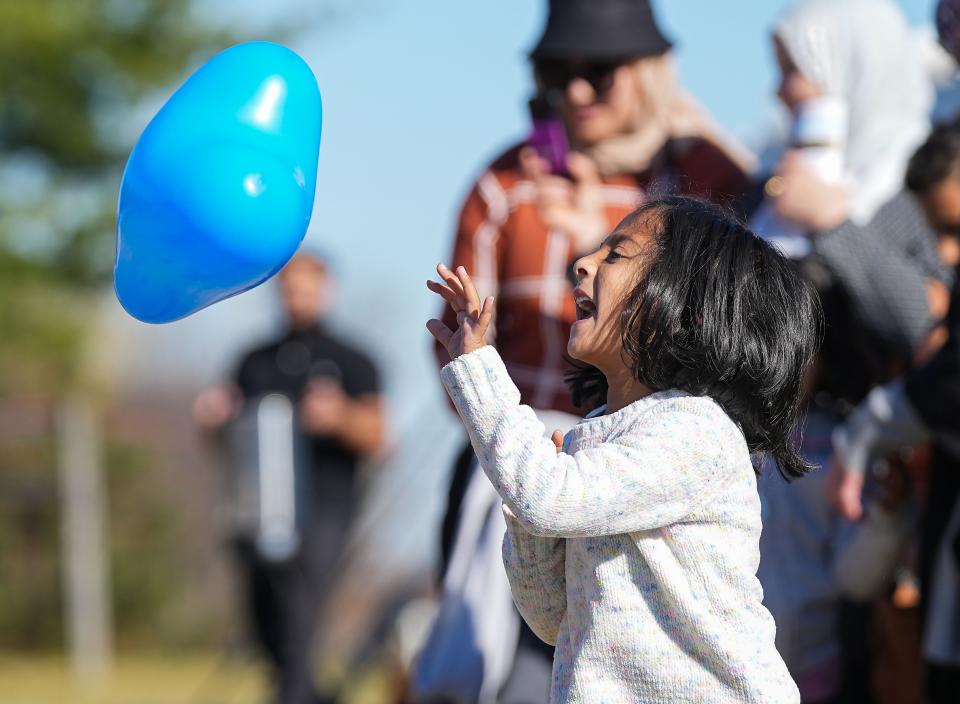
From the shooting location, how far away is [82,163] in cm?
1205

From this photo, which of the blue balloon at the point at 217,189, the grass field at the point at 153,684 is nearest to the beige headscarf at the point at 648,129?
the blue balloon at the point at 217,189

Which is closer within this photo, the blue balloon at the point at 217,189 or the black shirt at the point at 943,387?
the blue balloon at the point at 217,189

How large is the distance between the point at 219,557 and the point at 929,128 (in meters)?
13.9

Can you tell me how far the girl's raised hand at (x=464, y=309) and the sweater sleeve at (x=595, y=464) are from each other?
0.03 metres

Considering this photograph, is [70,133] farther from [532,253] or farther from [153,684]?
[532,253]

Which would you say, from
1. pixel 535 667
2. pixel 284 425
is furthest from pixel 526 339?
pixel 284 425

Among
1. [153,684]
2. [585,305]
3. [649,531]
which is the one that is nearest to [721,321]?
[585,305]

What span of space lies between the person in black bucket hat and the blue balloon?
108cm

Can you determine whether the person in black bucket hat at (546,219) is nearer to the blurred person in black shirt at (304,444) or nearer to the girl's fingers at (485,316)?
the girl's fingers at (485,316)

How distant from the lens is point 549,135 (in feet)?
11.6

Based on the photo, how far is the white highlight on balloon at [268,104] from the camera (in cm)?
223

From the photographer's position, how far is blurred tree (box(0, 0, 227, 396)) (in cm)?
1172

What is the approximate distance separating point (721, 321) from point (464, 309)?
358mm

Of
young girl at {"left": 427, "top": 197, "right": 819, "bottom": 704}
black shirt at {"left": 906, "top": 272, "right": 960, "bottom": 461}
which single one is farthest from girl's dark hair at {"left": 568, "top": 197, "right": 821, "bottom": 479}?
black shirt at {"left": 906, "top": 272, "right": 960, "bottom": 461}
